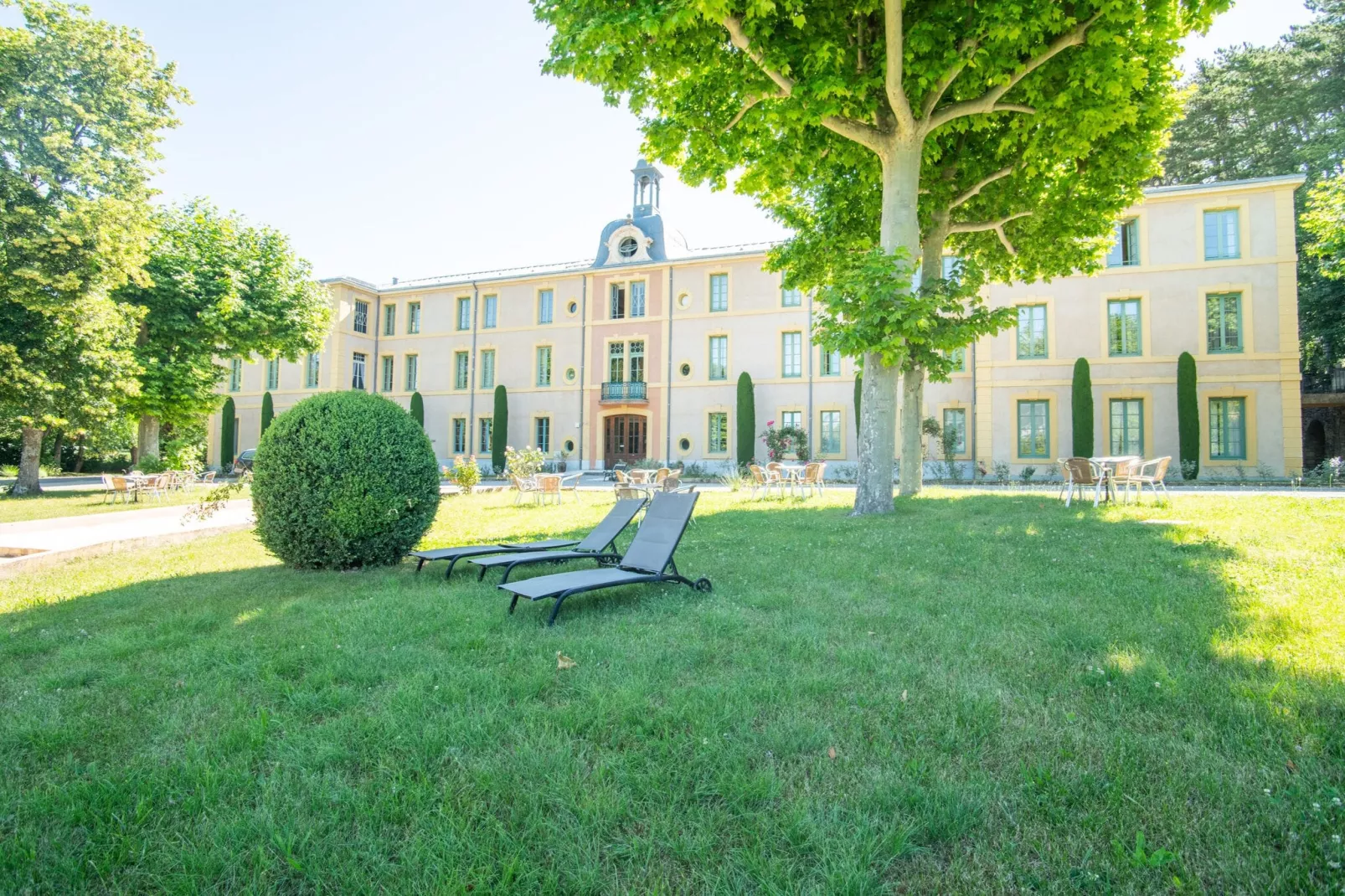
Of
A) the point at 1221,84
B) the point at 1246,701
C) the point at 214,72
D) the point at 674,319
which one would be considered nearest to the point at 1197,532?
the point at 1246,701

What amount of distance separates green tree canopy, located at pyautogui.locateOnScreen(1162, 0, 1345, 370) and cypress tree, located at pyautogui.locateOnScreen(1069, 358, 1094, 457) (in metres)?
9.25

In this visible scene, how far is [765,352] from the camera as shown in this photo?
25000 millimetres

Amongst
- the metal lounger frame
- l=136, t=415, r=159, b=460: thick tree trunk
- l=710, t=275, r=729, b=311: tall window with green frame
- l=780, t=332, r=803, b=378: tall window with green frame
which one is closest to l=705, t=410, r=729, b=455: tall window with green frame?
l=780, t=332, r=803, b=378: tall window with green frame

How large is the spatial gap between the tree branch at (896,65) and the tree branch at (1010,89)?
1.46 feet

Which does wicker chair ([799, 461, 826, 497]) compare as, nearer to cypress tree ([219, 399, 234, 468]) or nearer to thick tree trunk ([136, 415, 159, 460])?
thick tree trunk ([136, 415, 159, 460])

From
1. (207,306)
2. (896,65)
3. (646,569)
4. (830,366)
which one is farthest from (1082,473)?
(207,306)

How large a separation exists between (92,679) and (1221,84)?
34.9 metres

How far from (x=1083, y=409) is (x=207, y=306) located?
81.7 ft

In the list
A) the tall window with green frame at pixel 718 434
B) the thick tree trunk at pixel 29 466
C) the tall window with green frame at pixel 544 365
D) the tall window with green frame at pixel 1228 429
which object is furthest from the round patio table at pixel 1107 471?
the thick tree trunk at pixel 29 466

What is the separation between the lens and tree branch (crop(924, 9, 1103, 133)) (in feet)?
26.2

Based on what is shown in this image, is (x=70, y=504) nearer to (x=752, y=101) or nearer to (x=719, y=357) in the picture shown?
(x=752, y=101)

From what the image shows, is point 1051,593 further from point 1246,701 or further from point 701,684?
point 701,684

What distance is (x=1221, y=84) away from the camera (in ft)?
80.2

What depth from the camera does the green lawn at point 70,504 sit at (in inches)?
442
